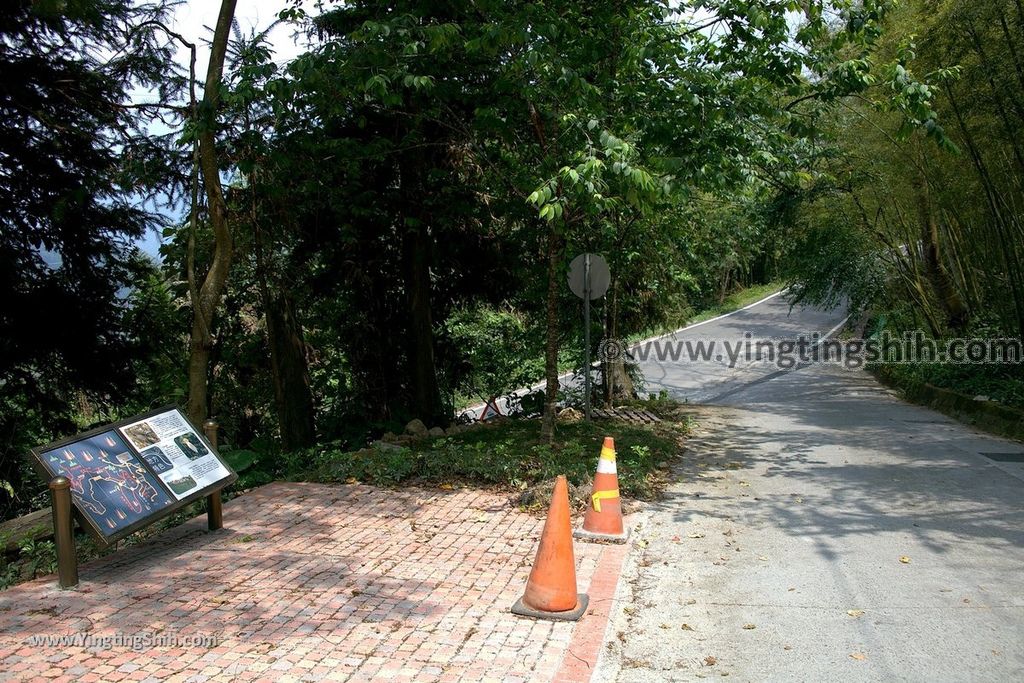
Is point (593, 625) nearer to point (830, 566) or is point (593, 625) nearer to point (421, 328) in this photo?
point (830, 566)

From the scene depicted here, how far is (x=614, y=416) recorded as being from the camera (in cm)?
1305

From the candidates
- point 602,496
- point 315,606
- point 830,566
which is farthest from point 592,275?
point 315,606

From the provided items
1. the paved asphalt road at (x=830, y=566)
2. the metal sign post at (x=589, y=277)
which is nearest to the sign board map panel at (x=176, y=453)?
the paved asphalt road at (x=830, y=566)

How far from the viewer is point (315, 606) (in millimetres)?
4992

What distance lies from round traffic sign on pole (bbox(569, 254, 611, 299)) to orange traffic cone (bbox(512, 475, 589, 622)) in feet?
19.7

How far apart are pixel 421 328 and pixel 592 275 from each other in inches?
127

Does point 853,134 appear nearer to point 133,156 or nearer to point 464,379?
point 464,379

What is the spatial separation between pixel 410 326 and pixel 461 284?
121 cm

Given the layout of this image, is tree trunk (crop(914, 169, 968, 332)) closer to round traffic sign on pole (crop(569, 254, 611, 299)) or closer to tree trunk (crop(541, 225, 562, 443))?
round traffic sign on pole (crop(569, 254, 611, 299))

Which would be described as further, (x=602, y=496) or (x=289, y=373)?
(x=289, y=373)

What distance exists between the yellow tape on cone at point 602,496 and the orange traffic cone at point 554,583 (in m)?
1.42

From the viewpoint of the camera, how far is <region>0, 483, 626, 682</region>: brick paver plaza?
4180 millimetres

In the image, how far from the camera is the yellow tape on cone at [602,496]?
6.52 meters

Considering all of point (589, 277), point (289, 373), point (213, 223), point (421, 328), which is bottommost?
point (289, 373)
